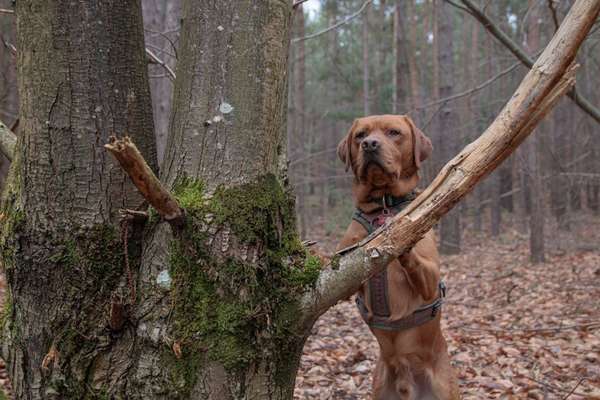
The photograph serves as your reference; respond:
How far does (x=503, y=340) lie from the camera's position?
20.5 ft

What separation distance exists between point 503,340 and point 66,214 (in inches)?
215

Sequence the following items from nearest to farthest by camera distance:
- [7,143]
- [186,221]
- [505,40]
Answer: [186,221] < [7,143] < [505,40]

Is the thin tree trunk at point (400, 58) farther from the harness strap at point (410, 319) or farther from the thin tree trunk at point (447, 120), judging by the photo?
the harness strap at point (410, 319)

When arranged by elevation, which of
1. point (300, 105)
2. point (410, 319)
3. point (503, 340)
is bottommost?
point (503, 340)

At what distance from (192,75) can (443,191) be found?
43.3 inches

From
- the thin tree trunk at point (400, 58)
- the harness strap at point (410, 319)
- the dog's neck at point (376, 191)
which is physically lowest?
the harness strap at point (410, 319)

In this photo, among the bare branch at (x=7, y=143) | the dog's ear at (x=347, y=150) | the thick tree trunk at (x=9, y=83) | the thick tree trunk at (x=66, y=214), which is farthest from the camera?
the thick tree trunk at (x=9, y=83)

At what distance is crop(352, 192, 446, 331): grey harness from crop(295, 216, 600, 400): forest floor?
1292mm

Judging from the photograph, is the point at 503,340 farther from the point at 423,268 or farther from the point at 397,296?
the point at 423,268

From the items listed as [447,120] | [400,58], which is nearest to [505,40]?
[447,120]

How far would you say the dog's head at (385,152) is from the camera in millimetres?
3711

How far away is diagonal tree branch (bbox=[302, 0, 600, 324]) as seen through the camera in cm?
210

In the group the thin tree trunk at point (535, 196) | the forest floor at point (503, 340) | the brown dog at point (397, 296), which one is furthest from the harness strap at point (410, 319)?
the thin tree trunk at point (535, 196)

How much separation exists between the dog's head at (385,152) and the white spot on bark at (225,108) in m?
1.74
